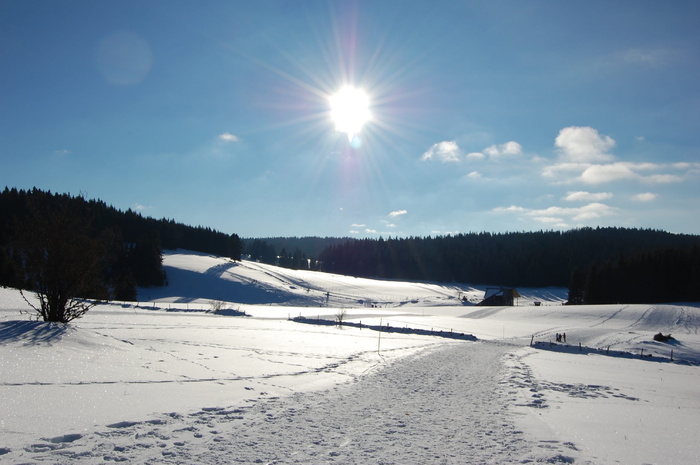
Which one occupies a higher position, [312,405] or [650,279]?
[650,279]

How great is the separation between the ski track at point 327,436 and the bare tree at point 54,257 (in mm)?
12451

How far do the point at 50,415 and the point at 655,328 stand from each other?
5608 cm

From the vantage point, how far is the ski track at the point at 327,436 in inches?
250

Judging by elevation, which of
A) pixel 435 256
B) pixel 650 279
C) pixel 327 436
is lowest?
pixel 327 436

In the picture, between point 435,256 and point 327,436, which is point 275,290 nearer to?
point 435,256

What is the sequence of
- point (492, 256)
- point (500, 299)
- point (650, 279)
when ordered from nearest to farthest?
1. point (650, 279)
2. point (500, 299)
3. point (492, 256)

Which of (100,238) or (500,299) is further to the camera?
(500,299)

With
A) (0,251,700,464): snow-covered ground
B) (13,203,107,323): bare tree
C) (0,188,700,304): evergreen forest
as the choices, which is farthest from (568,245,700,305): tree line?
(13,203,107,323): bare tree

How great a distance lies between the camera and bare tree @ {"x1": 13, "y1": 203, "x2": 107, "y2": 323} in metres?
17.6

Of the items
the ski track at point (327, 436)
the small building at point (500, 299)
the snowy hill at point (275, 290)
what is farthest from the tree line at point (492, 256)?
the ski track at point (327, 436)

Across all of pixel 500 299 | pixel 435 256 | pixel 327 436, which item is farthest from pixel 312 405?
pixel 435 256

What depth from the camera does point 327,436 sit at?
7.68 m

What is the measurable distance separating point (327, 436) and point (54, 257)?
15.6 meters

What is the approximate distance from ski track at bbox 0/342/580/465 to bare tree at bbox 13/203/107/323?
12451 millimetres
